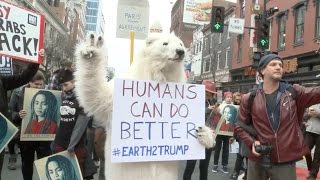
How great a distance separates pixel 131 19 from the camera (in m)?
6.08

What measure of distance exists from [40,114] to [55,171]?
1.39m

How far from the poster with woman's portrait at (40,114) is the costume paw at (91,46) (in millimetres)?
2909

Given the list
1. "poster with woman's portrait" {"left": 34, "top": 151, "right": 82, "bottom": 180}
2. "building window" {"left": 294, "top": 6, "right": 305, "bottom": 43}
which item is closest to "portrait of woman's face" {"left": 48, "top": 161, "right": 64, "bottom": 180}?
"poster with woman's portrait" {"left": 34, "top": 151, "right": 82, "bottom": 180}

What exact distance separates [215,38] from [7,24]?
39.3m

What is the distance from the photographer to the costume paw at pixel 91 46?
318cm

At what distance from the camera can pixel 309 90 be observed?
3898mm

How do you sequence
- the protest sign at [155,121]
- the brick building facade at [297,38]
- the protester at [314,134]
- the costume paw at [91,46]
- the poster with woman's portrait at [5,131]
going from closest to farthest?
the costume paw at [91,46], the protest sign at [155,121], the poster with woman's portrait at [5,131], the protester at [314,134], the brick building facade at [297,38]

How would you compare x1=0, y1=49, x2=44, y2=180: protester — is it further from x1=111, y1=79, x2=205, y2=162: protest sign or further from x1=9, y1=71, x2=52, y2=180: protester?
x1=111, y1=79, x2=205, y2=162: protest sign

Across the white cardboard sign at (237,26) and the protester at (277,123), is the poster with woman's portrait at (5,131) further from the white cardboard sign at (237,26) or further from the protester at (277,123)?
the white cardboard sign at (237,26)

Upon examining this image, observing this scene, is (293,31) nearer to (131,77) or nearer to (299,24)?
(299,24)

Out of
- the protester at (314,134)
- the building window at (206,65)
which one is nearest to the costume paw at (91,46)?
the protester at (314,134)

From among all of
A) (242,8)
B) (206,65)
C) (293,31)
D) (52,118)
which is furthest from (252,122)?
(206,65)

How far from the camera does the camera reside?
3846 mm

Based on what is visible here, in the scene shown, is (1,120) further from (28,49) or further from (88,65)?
(88,65)
